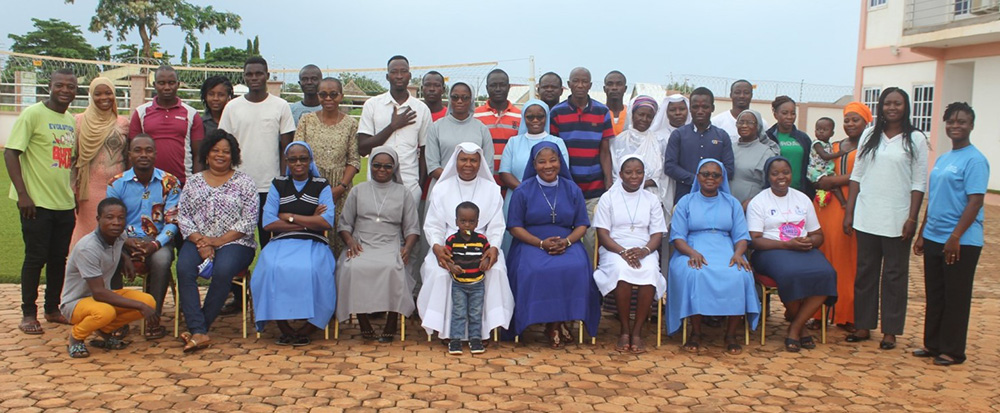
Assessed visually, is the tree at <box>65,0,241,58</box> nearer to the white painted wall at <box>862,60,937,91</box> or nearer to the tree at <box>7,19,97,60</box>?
the tree at <box>7,19,97,60</box>

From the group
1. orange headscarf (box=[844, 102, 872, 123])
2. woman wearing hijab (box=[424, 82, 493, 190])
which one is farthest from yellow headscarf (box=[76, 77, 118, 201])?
orange headscarf (box=[844, 102, 872, 123])

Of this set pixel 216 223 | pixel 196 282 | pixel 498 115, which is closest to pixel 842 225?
pixel 498 115

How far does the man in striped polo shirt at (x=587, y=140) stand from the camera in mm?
7129

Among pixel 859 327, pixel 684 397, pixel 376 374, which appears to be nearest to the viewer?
pixel 684 397

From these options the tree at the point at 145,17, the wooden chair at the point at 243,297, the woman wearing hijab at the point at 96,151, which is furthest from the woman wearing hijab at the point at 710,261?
the tree at the point at 145,17

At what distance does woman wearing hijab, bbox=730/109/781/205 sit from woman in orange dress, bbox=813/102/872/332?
1.69 ft

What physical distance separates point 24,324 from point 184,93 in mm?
25866

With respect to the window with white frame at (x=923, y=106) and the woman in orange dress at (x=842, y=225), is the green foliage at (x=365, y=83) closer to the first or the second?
the window with white frame at (x=923, y=106)

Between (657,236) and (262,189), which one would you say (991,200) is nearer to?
(657,236)

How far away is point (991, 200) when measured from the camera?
1720 centimetres

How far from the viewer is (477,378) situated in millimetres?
5398

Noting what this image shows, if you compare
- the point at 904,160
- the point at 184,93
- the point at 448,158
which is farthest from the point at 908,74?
the point at 184,93

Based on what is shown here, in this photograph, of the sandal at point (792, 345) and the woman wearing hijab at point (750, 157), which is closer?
the sandal at point (792, 345)

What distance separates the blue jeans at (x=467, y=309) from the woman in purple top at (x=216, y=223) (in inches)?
66.3
